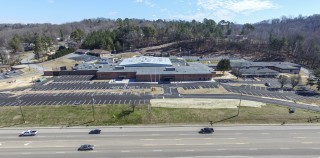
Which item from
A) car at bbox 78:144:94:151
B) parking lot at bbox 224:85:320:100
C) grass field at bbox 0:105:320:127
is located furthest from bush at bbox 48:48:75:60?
car at bbox 78:144:94:151

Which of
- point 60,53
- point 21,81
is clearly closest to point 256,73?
point 21,81

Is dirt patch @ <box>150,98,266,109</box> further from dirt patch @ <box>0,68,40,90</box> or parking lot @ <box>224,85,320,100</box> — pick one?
dirt patch @ <box>0,68,40,90</box>

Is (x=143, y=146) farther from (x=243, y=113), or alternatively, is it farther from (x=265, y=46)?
(x=265, y=46)

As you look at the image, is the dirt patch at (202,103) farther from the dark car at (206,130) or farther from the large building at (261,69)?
the large building at (261,69)

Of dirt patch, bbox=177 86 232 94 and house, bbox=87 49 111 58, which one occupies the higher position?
house, bbox=87 49 111 58

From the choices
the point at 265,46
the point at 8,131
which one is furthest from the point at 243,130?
the point at 265,46

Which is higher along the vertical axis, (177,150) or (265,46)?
(265,46)
